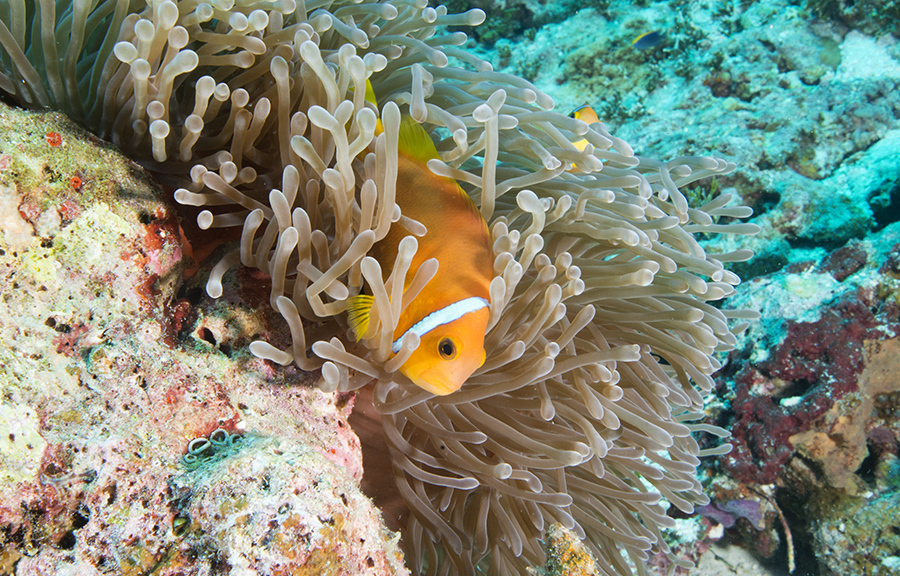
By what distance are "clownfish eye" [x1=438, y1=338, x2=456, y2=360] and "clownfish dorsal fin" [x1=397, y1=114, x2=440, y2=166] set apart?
1.81 feet

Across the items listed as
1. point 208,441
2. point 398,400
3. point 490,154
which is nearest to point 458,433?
point 398,400

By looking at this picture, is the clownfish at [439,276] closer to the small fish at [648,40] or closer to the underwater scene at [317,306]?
the underwater scene at [317,306]

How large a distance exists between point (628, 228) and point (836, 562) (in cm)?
242

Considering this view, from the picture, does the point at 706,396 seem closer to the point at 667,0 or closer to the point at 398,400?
the point at 398,400

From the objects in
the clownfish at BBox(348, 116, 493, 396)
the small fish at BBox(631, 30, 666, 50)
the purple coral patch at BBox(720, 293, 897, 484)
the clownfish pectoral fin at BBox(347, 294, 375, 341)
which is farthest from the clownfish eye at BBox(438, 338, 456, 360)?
the small fish at BBox(631, 30, 666, 50)

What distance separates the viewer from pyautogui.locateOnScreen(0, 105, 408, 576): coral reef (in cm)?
92

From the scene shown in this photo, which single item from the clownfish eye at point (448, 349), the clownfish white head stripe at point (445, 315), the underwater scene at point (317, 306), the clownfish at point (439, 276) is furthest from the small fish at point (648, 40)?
the clownfish eye at point (448, 349)

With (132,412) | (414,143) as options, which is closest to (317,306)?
(132,412)

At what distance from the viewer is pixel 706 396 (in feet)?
9.80

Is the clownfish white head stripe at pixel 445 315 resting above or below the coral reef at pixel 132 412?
above

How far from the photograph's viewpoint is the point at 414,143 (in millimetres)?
1497

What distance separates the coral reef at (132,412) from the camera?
0.92m

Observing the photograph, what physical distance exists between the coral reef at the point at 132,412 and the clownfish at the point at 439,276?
30 centimetres

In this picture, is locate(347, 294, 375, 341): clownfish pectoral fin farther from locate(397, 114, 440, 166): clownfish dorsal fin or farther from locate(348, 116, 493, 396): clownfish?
locate(397, 114, 440, 166): clownfish dorsal fin
